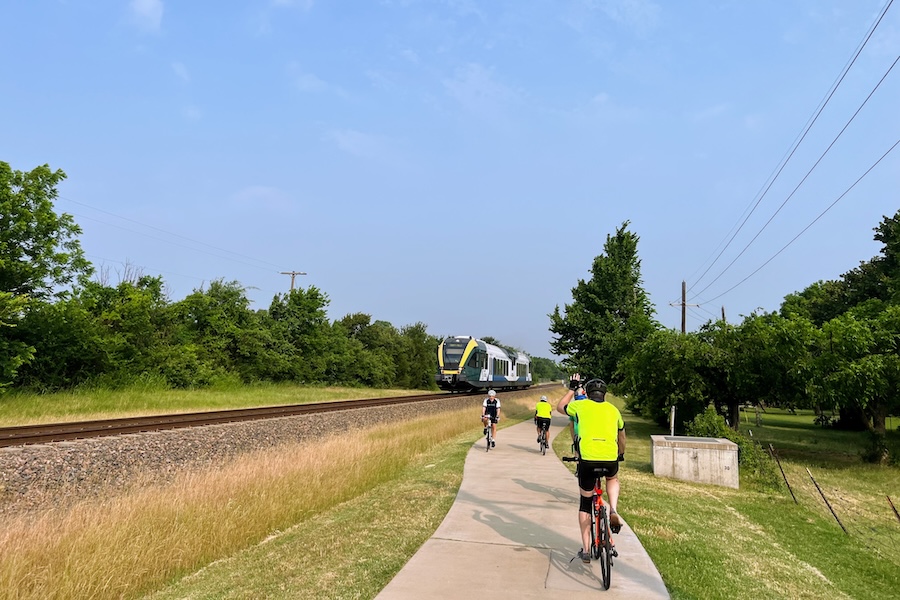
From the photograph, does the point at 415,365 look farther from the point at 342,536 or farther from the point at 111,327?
the point at 342,536

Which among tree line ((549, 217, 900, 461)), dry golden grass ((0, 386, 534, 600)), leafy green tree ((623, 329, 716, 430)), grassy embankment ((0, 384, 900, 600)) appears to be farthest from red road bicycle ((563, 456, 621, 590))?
leafy green tree ((623, 329, 716, 430))

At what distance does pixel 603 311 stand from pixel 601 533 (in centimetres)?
2721

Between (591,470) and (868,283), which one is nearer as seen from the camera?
(591,470)

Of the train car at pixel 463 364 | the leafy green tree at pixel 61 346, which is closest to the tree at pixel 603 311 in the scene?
the train car at pixel 463 364

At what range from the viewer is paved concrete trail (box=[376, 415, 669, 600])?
5.02 m

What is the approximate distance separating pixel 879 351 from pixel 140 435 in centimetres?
2172

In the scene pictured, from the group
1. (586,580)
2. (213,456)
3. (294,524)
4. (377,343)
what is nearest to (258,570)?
(294,524)

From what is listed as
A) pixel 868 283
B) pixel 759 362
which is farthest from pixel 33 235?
pixel 868 283

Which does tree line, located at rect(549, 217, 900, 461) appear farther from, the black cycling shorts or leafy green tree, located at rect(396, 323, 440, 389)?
leafy green tree, located at rect(396, 323, 440, 389)

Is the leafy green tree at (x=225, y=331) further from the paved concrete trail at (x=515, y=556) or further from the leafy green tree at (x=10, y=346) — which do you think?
the paved concrete trail at (x=515, y=556)

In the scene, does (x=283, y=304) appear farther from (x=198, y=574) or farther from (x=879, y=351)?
(x=198, y=574)

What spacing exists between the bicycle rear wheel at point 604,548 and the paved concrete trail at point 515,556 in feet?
0.35

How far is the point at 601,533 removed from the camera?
17.9 ft

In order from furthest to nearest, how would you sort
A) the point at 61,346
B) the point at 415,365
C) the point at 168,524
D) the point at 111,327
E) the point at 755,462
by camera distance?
the point at 415,365 < the point at 111,327 < the point at 61,346 < the point at 755,462 < the point at 168,524
